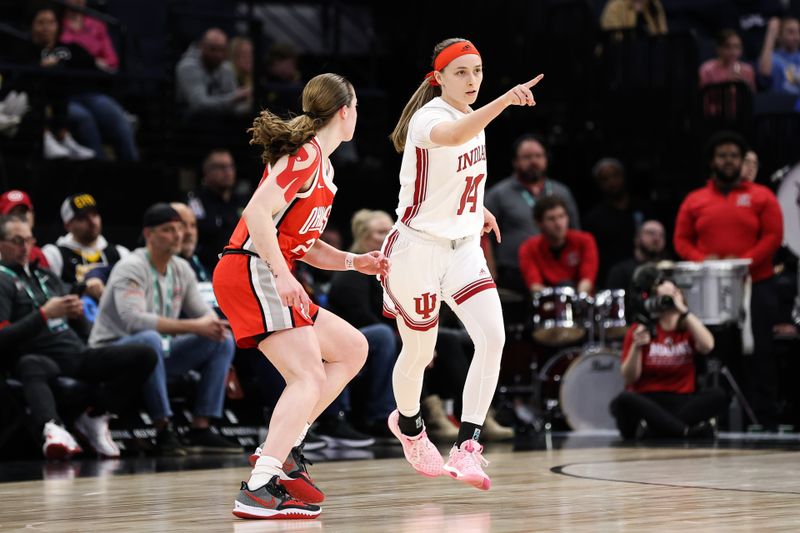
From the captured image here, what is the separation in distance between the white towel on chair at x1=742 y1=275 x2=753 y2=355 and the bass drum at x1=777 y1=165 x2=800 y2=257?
526mm

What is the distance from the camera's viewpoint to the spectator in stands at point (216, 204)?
9.78m

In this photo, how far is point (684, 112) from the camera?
12180 mm

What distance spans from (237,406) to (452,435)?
146 cm

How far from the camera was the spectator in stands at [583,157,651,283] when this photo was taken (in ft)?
36.8

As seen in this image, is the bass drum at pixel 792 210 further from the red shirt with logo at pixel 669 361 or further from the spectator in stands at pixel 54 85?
the spectator in stands at pixel 54 85

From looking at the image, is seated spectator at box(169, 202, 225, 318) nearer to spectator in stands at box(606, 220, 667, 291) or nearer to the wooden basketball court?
the wooden basketball court

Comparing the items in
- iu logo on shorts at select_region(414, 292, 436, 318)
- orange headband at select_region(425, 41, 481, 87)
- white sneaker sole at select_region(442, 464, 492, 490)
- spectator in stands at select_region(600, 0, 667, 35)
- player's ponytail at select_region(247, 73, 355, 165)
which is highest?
spectator in stands at select_region(600, 0, 667, 35)

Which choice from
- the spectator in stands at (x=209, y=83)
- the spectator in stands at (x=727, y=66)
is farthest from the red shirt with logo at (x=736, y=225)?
the spectator in stands at (x=209, y=83)

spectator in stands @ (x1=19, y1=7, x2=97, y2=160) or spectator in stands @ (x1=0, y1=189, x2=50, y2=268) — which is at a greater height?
spectator in stands @ (x1=19, y1=7, x2=97, y2=160)

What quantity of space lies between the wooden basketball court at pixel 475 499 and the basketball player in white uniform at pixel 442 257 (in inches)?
12.2

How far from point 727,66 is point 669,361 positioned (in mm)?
4261

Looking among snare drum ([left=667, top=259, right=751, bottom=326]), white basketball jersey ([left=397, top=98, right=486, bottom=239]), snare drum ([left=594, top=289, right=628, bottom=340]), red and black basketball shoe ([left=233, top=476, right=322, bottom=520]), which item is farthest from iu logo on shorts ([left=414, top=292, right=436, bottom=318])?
snare drum ([left=594, top=289, right=628, bottom=340])

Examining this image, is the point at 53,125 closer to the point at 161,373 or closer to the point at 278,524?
the point at 161,373

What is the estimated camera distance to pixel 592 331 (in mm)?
9805
